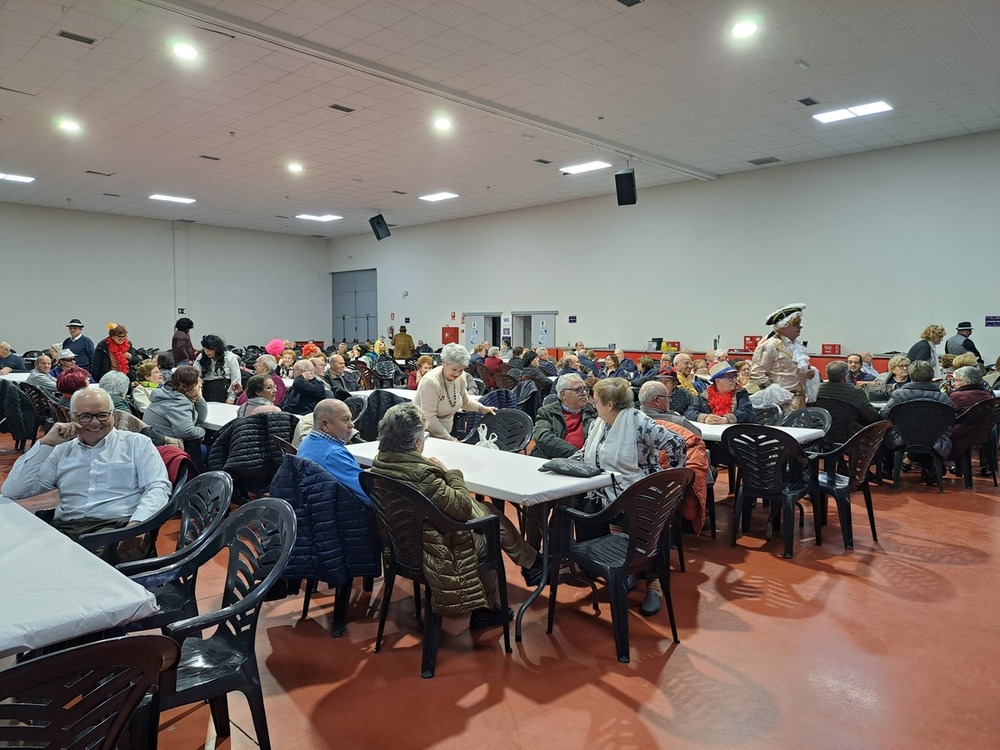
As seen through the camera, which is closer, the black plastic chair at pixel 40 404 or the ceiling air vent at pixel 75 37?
the ceiling air vent at pixel 75 37

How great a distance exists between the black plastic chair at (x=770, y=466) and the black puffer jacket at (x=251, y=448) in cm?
302

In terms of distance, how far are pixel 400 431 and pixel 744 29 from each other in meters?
5.31

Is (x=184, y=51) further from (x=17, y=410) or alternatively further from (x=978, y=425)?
(x=978, y=425)

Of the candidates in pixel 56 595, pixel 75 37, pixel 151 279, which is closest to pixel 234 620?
pixel 56 595

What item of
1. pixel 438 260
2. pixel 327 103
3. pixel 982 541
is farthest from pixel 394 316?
pixel 982 541

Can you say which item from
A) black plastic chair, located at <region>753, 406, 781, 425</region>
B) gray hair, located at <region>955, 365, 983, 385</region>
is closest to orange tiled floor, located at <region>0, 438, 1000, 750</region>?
black plastic chair, located at <region>753, 406, 781, 425</region>

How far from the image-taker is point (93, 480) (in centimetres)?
302

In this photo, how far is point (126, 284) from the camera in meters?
16.7

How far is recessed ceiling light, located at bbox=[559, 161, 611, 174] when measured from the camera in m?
11.5

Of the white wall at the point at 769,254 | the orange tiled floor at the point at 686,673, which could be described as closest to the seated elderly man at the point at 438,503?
the orange tiled floor at the point at 686,673

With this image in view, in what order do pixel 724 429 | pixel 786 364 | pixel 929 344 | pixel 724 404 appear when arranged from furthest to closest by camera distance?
pixel 929 344 < pixel 786 364 < pixel 724 404 < pixel 724 429

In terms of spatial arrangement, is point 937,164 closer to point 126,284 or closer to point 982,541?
point 982,541

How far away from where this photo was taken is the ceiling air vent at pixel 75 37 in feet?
20.2

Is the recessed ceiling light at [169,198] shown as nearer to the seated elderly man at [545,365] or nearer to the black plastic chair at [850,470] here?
the seated elderly man at [545,365]
